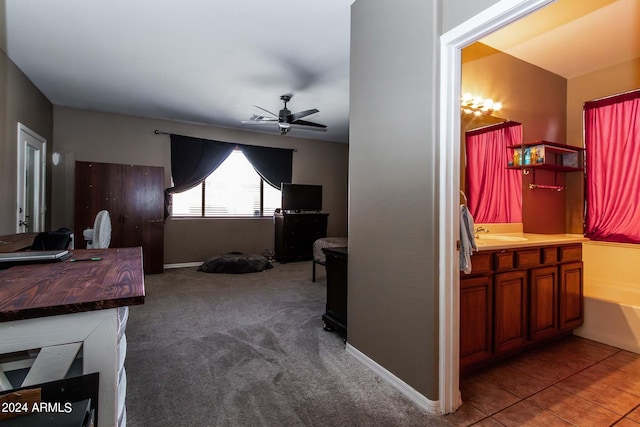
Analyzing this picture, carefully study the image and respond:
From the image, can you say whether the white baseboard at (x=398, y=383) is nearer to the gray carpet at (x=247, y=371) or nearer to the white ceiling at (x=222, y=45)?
the gray carpet at (x=247, y=371)

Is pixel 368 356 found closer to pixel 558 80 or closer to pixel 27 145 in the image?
pixel 558 80

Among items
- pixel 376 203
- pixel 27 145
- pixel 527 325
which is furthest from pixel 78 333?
pixel 27 145

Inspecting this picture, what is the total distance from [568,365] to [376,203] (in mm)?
1841

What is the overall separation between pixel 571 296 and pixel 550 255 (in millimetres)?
537

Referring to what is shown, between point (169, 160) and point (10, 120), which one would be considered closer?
point (10, 120)

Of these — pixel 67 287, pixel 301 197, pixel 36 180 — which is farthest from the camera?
pixel 301 197

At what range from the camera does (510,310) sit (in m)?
2.23

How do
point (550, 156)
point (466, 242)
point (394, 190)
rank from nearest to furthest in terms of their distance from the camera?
point (466, 242) → point (394, 190) → point (550, 156)

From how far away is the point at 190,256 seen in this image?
19.1 ft

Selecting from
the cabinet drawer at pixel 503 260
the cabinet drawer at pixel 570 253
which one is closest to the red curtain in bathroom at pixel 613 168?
the cabinet drawer at pixel 570 253

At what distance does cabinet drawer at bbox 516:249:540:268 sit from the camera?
2.28 meters

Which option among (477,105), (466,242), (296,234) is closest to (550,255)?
(466,242)

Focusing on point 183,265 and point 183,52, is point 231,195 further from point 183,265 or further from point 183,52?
point 183,52

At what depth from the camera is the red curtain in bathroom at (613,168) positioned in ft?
9.75
